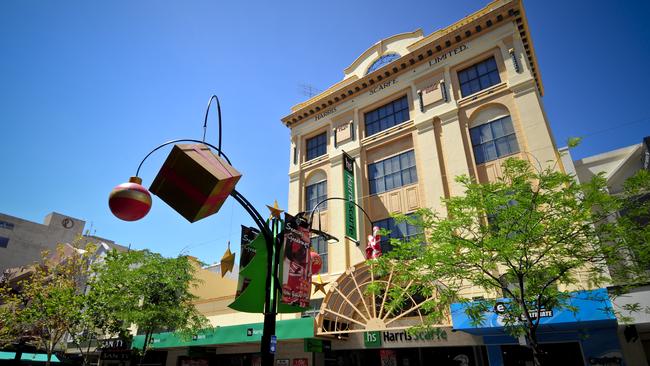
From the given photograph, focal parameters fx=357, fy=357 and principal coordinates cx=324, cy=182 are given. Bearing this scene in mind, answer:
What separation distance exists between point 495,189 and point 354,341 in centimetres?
1027

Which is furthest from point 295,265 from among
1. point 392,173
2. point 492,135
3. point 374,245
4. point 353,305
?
point 492,135

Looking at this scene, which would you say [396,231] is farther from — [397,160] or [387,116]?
[387,116]

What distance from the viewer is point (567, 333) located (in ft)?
44.1

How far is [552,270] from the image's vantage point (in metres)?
9.85

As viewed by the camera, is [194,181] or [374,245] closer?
[194,181]

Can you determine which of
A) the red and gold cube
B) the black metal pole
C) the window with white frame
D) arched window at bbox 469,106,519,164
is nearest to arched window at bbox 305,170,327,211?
the window with white frame

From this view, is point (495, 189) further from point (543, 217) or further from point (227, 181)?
point (227, 181)

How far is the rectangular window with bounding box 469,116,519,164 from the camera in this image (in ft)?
57.6

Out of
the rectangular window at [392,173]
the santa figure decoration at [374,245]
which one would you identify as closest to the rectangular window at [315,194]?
the rectangular window at [392,173]

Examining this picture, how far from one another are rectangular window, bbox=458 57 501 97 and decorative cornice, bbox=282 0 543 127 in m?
1.70

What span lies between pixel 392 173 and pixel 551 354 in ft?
37.2

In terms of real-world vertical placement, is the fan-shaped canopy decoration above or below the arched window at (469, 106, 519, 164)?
below

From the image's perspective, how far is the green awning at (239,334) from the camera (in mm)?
16109

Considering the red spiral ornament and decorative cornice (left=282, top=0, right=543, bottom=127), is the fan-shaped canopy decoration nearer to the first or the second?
the red spiral ornament
